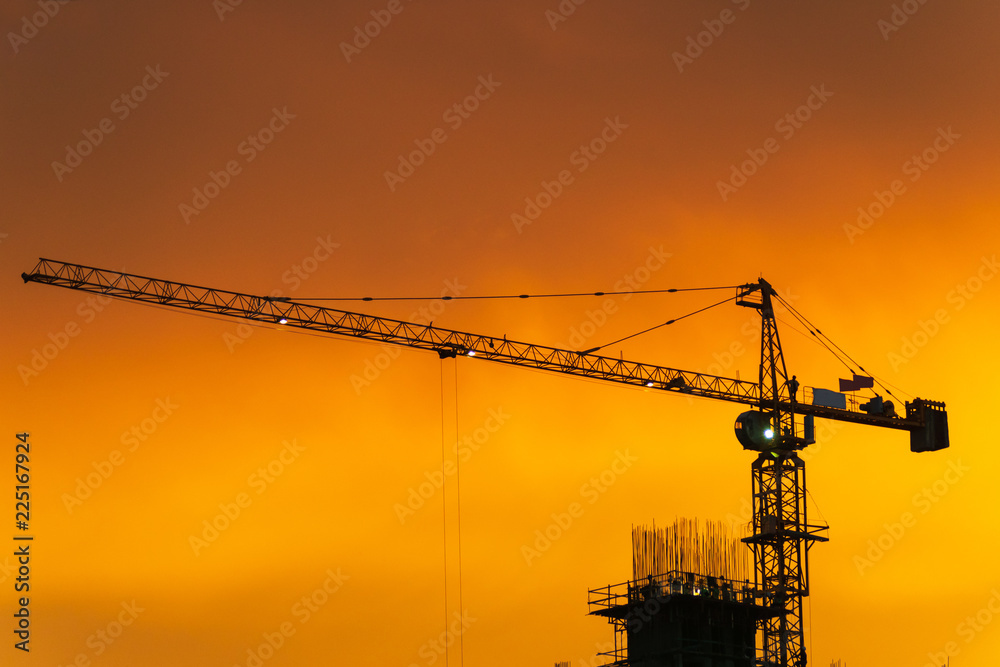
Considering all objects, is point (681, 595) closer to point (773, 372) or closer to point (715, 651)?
point (715, 651)

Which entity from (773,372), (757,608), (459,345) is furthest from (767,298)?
(757,608)

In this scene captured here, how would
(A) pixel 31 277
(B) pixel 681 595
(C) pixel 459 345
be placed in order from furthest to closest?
1. (C) pixel 459 345
2. (A) pixel 31 277
3. (B) pixel 681 595

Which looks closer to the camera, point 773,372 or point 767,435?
point 767,435

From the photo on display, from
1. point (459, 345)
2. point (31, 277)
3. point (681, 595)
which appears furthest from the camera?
point (459, 345)

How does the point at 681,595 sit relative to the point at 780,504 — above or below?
below

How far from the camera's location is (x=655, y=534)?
11112 centimetres

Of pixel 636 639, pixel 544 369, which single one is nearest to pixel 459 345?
pixel 544 369

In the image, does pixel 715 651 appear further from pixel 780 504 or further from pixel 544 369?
pixel 544 369

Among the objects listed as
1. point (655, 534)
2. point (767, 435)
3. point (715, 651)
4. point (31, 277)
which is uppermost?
point (31, 277)

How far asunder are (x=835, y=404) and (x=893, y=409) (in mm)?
6604

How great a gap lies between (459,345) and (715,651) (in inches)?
1471

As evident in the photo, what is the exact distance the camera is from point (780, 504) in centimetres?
12788

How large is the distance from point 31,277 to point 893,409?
7062cm

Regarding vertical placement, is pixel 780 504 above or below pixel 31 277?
below
